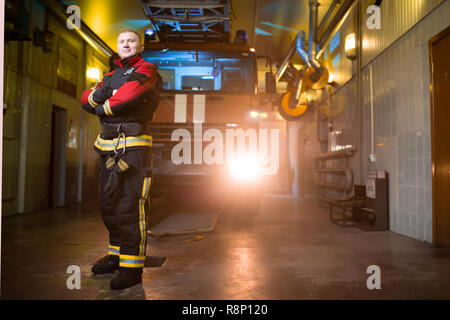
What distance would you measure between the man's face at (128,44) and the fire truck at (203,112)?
7.57 feet

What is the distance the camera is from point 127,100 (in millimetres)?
2111

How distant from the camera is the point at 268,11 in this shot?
6.53 meters

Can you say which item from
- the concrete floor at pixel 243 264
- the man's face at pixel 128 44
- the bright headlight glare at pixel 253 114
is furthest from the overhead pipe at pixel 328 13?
the man's face at pixel 128 44

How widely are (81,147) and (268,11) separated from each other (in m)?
5.34

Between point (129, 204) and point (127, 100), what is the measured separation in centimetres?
72

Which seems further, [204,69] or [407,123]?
[204,69]

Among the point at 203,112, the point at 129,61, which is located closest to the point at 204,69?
the point at 203,112

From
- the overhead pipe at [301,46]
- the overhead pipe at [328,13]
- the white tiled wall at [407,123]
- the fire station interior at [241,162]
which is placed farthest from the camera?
the overhead pipe at [301,46]

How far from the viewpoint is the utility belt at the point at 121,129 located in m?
2.22

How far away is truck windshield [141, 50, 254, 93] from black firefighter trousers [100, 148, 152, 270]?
112 inches

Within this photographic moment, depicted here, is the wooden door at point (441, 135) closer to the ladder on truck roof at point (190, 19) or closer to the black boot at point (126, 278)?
the ladder on truck roof at point (190, 19)

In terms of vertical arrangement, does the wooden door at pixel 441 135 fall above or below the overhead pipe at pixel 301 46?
below

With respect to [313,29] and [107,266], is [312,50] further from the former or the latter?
[107,266]
